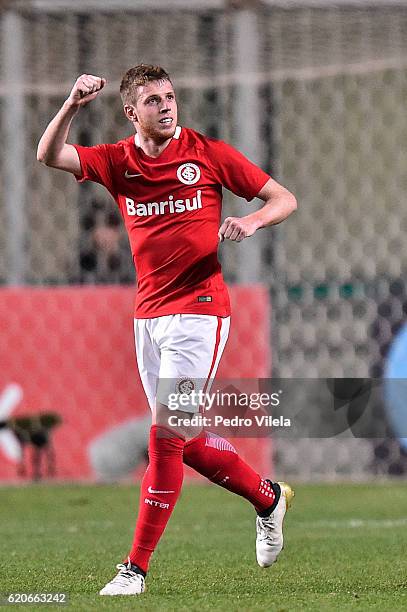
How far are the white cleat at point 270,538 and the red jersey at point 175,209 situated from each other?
0.81 m

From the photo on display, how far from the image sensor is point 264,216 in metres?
5.01

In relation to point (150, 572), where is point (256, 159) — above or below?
above

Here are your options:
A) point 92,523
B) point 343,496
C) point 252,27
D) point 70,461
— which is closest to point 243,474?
point 92,523

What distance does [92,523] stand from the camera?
7.30 metres

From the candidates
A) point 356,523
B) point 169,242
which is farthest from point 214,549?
point 169,242

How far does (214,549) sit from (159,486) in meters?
1.23

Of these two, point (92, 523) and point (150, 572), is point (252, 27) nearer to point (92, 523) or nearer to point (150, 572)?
point (92, 523)

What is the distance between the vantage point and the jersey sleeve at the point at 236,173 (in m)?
5.26

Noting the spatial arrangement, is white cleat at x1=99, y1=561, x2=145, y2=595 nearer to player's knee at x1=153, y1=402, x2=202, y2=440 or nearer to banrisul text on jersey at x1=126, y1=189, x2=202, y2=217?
player's knee at x1=153, y1=402, x2=202, y2=440

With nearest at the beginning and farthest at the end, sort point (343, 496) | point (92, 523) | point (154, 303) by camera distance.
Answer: point (154, 303) → point (92, 523) → point (343, 496)

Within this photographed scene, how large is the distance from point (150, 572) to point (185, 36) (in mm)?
4438

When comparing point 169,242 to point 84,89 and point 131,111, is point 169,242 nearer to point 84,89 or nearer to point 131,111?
point 131,111

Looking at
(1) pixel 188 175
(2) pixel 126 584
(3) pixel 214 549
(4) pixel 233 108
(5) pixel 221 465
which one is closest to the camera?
(2) pixel 126 584

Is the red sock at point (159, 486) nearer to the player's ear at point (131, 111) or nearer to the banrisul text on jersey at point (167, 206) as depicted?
the banrisul text on jersey at point (167, 206)
